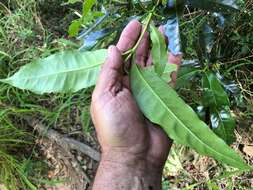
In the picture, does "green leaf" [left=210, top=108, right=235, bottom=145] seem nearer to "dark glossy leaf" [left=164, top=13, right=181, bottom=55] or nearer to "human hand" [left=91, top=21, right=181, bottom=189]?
"human hand" [left=91, top=21, right=181, bottom=189]

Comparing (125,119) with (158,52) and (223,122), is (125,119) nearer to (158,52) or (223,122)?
(158,52)

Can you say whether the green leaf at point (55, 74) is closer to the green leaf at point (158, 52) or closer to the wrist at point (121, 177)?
the green leaf at point (158, 52)

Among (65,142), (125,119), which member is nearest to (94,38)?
(125,119)

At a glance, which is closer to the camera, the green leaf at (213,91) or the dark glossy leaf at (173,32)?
the dark glossy leaf at (173,32)

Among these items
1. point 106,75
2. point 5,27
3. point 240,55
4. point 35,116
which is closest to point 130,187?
point 106,75

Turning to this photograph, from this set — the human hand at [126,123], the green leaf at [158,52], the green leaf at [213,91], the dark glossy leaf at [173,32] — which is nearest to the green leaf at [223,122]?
the green leaf at [213,91]
